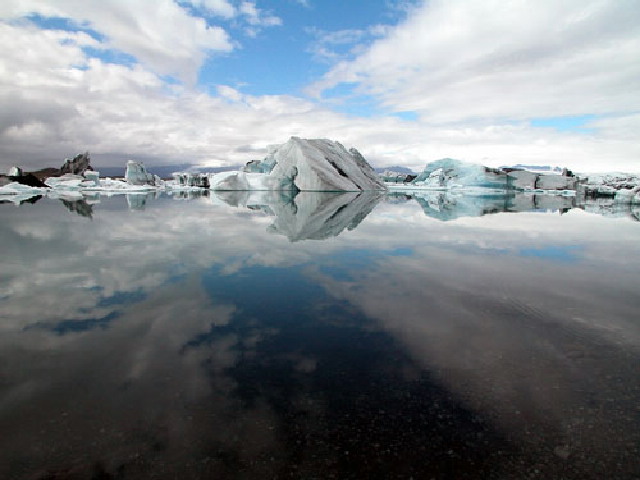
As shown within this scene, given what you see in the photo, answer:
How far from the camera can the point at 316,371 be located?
9.54 feet

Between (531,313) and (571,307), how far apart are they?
0.68 meters

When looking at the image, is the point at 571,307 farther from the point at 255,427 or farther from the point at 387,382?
the point at 255,427

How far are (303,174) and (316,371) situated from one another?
3695 cm

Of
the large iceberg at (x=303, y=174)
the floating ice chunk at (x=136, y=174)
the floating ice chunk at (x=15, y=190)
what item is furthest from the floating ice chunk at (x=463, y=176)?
the floating ice chunk at (x=15, y=190)

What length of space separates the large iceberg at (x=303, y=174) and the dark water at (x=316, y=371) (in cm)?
3303

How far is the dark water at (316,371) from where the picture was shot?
2.05m

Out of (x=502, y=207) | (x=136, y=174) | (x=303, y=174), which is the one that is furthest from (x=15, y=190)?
(x=502, y=207)

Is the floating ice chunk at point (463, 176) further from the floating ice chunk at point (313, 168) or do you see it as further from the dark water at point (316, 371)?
the dark water at point (316, 371)

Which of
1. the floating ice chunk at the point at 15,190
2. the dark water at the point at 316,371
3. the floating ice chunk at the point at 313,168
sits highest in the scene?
the floating ice chunk at the point at 313,168

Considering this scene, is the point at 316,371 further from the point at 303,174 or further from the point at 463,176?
the point at 463,176

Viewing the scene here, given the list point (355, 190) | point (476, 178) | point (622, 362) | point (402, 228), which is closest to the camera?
point (622, 362)

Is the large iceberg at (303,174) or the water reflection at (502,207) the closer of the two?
the water reflection at (502,207)

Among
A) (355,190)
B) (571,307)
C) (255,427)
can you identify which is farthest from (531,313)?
(355,190)

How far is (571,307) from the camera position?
14.8 feet
